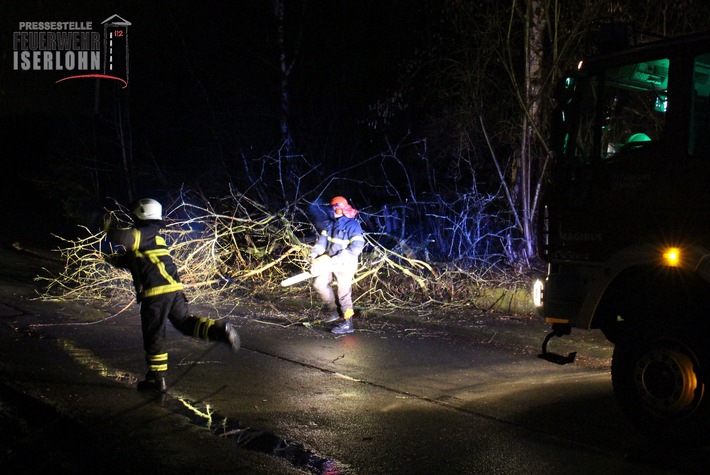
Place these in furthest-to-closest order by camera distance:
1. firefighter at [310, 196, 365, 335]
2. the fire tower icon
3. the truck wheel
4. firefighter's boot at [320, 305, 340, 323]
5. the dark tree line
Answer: the fire tower icon
the dark tree line
firefighter's boot at [320, 305, 340, 323]
firefighter at [310, 196, 365, 335]
the truck wheel

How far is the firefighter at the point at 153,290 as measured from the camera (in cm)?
634

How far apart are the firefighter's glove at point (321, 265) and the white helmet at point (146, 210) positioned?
339 centimetres

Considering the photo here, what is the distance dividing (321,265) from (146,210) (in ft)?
11.8

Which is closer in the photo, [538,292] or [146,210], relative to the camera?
[538,292]

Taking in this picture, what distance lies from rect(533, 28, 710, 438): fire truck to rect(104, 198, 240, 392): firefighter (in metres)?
2.97

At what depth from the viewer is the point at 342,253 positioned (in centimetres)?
950

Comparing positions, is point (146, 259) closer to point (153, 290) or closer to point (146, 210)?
point (153, 290)

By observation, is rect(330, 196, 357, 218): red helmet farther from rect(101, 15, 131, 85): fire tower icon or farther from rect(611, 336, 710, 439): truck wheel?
rect(101, 15, 131, 85): fire tower icon

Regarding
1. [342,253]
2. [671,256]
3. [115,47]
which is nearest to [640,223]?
[671,256]

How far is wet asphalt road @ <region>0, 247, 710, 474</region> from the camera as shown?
4.70 meters

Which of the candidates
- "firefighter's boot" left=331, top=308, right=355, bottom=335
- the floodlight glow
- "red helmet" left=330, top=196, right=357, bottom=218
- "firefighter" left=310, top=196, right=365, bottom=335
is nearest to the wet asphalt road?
"firefighter's boot" left=331, top=308, right=355, bottom=335

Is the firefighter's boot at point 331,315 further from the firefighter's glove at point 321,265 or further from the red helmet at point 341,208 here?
the red helmet at point 341,208

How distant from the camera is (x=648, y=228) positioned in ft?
16.9

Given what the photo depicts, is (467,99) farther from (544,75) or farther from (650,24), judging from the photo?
(650,24)
